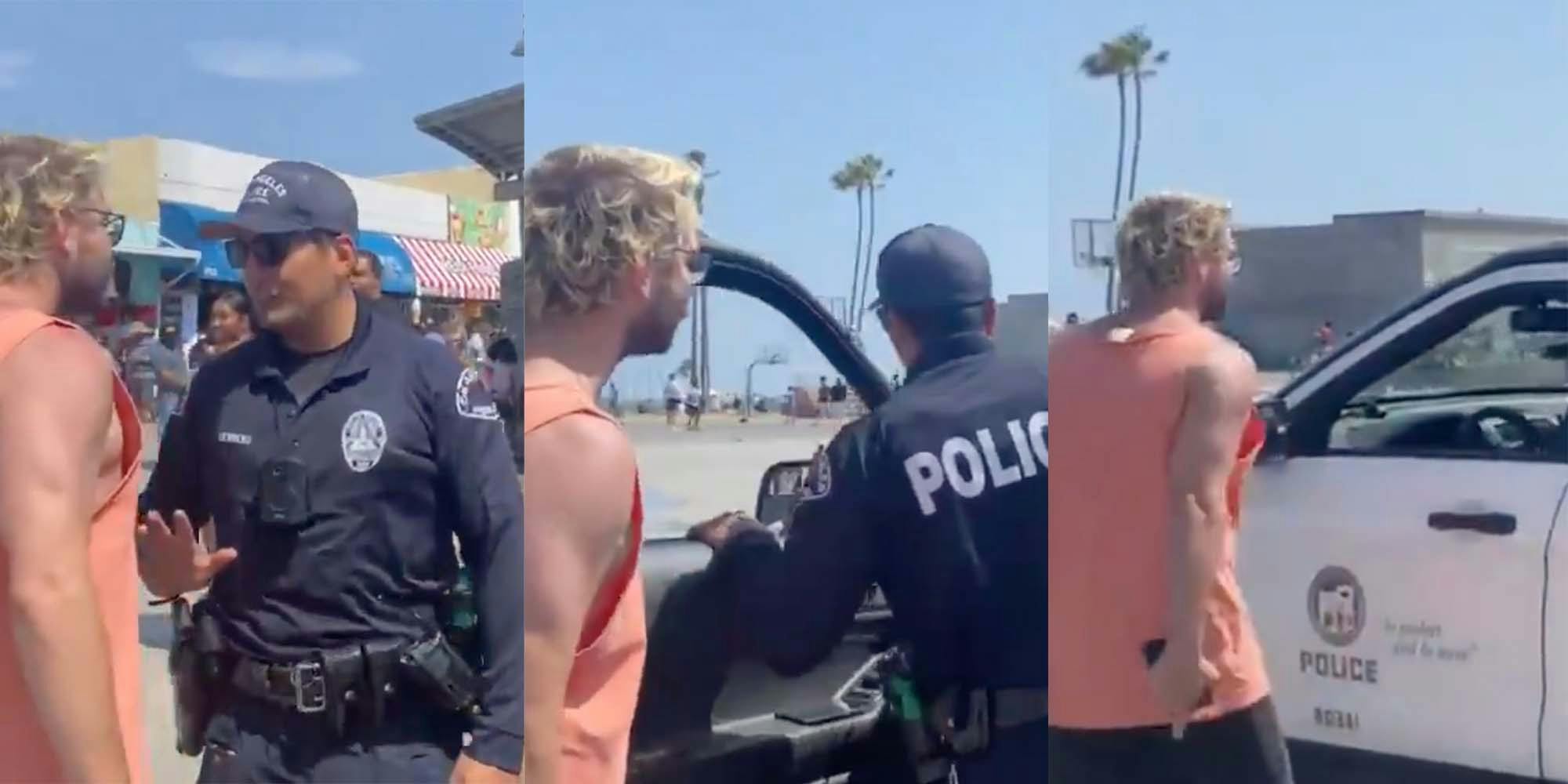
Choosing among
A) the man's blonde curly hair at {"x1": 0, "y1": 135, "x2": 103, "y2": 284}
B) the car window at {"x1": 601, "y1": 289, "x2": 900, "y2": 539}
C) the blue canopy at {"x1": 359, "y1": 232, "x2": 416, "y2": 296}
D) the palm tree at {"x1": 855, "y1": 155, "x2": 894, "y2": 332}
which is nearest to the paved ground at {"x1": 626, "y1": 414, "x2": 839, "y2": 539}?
the car window at {"x1": 601, "y1": 289, "x2": 900, "y2": 539}

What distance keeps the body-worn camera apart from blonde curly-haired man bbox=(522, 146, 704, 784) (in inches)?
10.5

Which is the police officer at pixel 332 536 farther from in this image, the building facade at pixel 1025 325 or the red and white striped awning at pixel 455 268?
the building facade at pixel 1025 325

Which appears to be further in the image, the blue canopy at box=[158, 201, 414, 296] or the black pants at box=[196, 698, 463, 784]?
the black pants at box=[196, 698, 463, 784]

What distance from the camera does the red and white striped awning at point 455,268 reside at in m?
1.86

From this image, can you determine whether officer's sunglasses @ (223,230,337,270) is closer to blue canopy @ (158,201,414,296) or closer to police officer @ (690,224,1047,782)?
blue canopy @ (158,201,414,296)

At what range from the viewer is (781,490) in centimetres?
195

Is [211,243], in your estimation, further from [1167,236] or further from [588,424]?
[1167,236]

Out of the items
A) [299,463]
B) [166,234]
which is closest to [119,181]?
[166,234]

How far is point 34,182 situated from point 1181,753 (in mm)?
1520

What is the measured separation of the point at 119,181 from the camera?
5.81ft

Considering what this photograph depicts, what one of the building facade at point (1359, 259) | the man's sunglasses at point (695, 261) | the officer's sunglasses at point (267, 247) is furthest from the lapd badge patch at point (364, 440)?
the building facade at point (1359, 259)

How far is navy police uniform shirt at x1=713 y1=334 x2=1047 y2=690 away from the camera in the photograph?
1951 millimetres

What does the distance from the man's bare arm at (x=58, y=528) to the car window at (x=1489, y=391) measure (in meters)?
1.49

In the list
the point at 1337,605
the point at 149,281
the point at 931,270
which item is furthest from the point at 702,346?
the point at 1337,605
